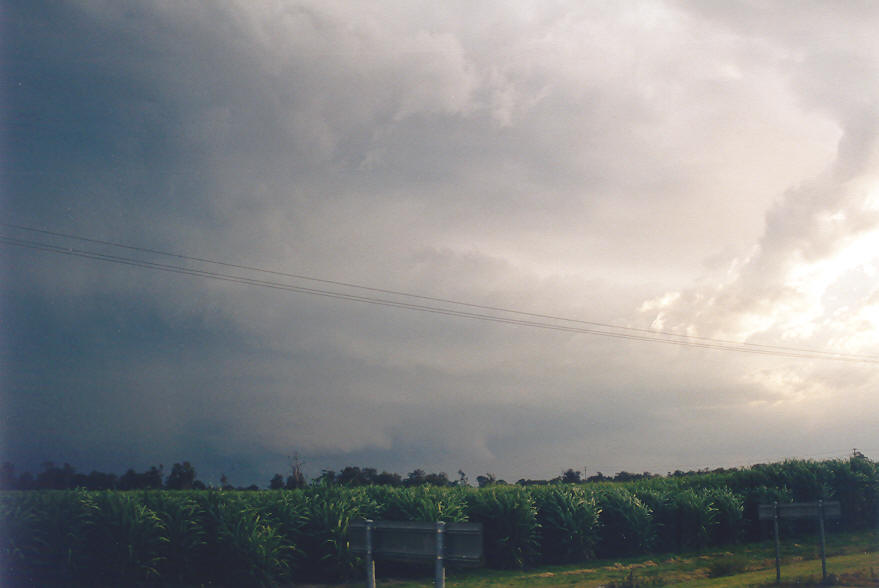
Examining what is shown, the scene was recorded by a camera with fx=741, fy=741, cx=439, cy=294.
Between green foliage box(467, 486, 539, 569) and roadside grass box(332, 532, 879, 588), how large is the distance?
0.53m

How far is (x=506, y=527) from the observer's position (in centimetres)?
2186

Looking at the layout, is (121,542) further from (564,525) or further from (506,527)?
(564,525)

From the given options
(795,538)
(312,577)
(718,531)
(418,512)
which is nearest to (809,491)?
→ (795,538)

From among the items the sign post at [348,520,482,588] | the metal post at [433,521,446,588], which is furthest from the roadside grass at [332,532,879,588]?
the metal post at [433,521,446,588]

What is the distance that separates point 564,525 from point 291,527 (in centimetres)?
907

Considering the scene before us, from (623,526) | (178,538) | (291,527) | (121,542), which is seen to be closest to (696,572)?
(623,526)

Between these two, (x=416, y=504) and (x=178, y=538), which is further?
(x=416, y=504)

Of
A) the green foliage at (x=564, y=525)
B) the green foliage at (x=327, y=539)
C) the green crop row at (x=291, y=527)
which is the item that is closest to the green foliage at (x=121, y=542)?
the green crop row at (x=291, y=527)

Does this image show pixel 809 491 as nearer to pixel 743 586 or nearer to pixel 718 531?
pixel 718 531

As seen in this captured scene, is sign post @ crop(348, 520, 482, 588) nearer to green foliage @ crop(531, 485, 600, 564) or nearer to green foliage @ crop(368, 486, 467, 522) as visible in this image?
green foliage @ crop(368, 486, 467, 522)

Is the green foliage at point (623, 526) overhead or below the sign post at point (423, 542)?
below

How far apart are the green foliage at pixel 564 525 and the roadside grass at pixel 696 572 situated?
1.92 feet

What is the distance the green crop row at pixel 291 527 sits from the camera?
15.1 m

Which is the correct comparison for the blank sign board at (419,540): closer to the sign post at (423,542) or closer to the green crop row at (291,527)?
the sign post at (423,542)
